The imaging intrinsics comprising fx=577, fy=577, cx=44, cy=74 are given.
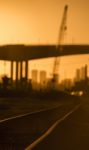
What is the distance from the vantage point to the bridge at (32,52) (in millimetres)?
126062

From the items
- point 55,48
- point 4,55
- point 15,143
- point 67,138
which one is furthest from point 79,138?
point 55,48

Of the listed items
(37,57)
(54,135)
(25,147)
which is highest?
(25,147)

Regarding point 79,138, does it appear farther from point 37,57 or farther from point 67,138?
point 37,57

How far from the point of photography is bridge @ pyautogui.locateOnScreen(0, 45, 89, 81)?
126 m

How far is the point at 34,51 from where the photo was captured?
425 ft

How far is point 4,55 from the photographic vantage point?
126312 mm

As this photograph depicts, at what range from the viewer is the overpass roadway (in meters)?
126

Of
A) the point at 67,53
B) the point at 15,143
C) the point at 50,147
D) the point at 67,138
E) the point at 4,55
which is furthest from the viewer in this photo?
the point at 67,53

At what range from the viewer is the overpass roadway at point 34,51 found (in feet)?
413

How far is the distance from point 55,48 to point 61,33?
8348mm

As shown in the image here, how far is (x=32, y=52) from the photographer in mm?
129250

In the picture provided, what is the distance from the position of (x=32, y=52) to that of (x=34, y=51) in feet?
2.06

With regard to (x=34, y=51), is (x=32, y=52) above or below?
below

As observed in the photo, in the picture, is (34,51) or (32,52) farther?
(34,51)
